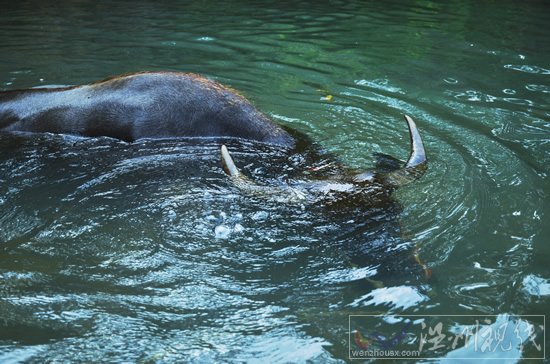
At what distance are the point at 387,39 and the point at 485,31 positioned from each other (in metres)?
1.76

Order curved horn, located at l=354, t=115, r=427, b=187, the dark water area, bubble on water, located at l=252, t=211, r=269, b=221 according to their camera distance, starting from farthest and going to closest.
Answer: curved horn, located at l=354, t=115, r=427, b=187 → bubble on water, located at l=252, t=211, r=269, b=221 → the dark water area

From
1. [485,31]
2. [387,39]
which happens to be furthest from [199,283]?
[485,31]

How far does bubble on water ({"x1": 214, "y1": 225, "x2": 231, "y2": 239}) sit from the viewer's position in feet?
13.9

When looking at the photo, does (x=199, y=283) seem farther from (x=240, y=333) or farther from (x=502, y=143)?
(x=502, y=143)

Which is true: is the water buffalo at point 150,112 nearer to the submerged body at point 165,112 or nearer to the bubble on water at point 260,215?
the submerged body at point 165,112

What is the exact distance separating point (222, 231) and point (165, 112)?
78.5 inches

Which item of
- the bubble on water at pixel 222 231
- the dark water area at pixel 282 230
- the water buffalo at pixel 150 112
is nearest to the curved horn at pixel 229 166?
the dark water area at pixel 282 230

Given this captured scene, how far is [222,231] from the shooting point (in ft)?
14.1

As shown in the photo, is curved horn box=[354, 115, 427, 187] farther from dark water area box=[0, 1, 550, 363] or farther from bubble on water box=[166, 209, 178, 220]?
bubble on water box=[166, 209, 178, 220]

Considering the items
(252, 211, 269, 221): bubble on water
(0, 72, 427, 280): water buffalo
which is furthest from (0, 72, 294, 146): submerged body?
(252, 211, 269, 221): bubble on water

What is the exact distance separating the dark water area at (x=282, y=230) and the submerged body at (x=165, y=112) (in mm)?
200

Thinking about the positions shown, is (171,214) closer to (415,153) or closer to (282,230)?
(282,230)

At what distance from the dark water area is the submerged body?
200 millimetres

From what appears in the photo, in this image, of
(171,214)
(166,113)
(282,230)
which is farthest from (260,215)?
(166,113)
